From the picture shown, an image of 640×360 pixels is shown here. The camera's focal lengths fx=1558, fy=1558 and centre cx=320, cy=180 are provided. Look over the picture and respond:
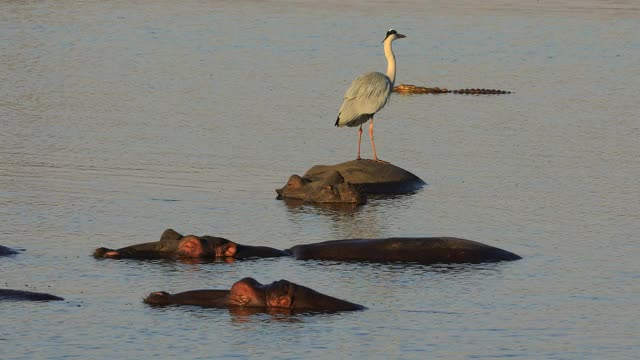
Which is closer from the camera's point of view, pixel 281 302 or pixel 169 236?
pixel 281 302

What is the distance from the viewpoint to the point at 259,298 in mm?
15117

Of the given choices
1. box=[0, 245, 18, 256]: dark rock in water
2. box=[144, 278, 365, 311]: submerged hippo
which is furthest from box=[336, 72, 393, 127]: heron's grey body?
box=[144, 278, 365, 311]: submerged hippo

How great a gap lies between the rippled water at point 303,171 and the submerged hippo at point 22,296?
21 centimetres

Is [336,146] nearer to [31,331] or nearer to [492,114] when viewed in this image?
[492,114]

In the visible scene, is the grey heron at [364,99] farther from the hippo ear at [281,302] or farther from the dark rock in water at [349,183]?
the hippo ear at [281,302]

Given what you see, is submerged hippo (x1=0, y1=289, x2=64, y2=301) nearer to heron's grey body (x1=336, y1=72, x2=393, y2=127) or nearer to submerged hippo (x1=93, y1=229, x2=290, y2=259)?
submerged hippo (x1=93, y1=229, x2=290, y2=259)

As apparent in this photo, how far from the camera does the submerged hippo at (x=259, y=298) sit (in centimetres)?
1509

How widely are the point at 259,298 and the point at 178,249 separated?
8.18ft

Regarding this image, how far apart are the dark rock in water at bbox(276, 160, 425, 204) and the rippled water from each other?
45cm

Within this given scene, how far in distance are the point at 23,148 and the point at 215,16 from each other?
2967 centimetres

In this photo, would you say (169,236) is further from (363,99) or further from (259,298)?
(363,99)

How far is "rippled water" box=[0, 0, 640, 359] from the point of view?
48.1 ft

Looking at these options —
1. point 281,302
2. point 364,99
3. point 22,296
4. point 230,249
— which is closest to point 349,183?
point 364,99

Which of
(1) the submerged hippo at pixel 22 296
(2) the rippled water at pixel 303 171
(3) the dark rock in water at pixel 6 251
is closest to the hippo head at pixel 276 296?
(2) the rippled water at pixel 303 171
